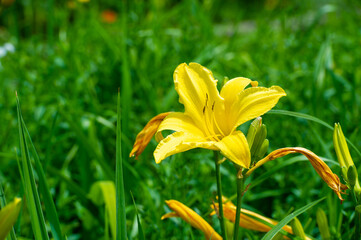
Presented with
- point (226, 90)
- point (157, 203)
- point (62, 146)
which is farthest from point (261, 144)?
point (62, 146)

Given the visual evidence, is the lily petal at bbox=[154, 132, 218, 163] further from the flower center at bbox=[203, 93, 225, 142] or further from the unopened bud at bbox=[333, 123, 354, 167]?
the unopened bud at bbox=[333, 123, 354, 167]

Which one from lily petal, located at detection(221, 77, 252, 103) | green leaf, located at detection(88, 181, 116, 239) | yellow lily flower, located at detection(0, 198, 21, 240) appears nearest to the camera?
yellow lily flower, located at detection(0, 198, 21, 240)

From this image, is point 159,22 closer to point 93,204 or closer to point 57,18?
point 57,18

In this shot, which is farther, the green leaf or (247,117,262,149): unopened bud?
the green leaf

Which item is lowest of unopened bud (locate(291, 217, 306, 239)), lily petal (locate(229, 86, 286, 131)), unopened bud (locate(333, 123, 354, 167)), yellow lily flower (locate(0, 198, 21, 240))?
unopened bud (locate(291, 217, 306, 239))

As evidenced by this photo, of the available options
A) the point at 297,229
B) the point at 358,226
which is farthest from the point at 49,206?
the point at 358,226

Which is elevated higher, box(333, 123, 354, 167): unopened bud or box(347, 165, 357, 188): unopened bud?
box(333, 123, 354, 167): unopened bud

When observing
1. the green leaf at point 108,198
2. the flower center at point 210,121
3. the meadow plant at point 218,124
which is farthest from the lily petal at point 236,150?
the green leaf at point 108,198

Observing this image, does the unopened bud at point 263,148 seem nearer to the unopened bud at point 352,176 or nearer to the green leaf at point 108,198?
the unopened bud at point 352,176

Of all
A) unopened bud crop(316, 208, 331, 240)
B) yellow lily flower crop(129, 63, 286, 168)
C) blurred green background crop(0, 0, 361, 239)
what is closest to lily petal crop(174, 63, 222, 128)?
yellow lily flower crop(129, 63, 286, 168)
